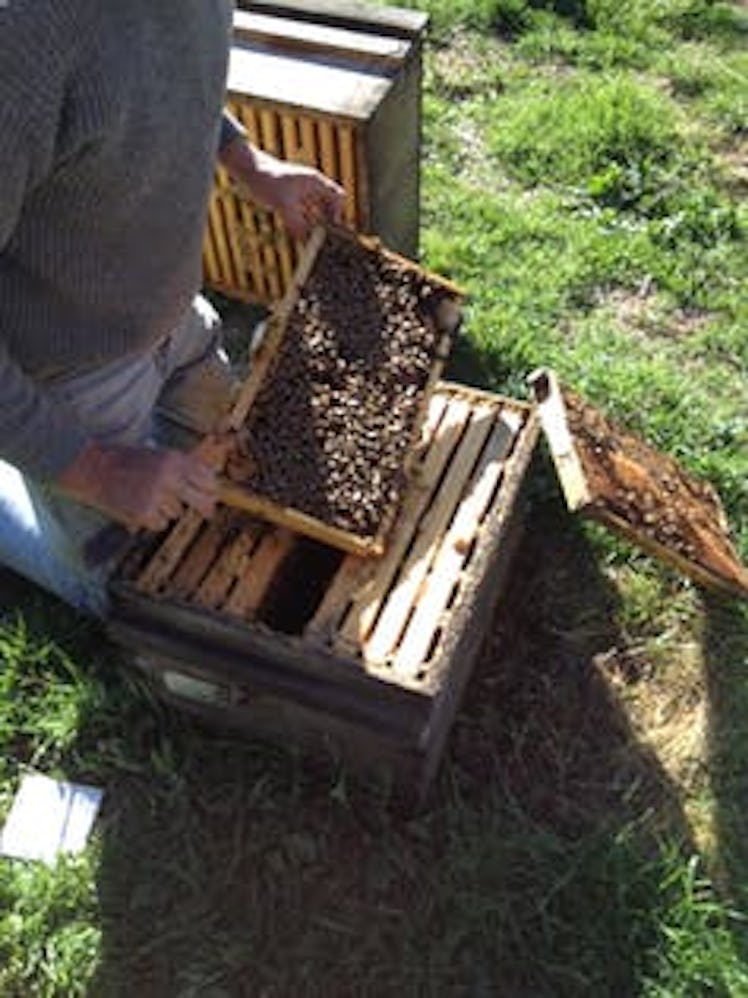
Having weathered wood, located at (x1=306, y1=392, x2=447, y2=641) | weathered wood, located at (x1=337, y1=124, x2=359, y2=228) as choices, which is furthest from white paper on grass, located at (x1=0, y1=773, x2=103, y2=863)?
weathered wood, located at (x1=337, y1=124, x2=359, y2=228)

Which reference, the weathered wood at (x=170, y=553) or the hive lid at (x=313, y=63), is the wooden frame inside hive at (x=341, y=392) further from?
the hive lid at (x=313, y=63)

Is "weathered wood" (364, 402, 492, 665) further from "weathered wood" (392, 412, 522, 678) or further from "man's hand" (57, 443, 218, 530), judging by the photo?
"man's hand" (57, 443, 218, 530)

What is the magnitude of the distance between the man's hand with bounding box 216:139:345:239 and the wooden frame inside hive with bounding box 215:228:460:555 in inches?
3.0

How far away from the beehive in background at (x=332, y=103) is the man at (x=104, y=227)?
509mm

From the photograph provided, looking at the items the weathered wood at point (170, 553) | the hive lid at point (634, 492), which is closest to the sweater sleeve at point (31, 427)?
the weathered wood at point (170, 553)

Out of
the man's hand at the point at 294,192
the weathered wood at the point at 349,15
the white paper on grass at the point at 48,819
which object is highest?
the weathered wood at the point at 349,15

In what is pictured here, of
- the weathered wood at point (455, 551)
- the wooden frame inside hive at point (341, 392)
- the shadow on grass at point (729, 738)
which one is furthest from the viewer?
the shadow on grass at point (729, 738)

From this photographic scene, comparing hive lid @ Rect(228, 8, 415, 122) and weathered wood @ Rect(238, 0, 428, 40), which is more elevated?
weathered wood @ Rect(238, 0, 428, 40)

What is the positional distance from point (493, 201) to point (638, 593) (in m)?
1.81

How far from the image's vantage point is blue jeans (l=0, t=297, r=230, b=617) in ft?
9.02

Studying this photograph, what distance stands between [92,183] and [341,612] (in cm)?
→ 98

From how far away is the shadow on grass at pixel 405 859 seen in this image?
273 centimetres

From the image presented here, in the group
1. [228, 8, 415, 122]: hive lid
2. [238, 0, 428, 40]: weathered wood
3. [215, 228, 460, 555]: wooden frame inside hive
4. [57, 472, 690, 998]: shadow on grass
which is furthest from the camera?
[238, 0, 428, 40]: weathered wood

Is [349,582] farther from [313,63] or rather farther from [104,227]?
[313,63]
